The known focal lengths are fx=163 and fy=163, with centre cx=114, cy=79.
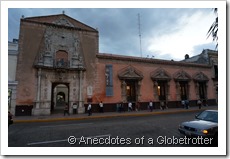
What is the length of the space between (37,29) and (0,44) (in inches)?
593

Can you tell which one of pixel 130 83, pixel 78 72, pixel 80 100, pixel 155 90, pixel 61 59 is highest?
pixel 61 59

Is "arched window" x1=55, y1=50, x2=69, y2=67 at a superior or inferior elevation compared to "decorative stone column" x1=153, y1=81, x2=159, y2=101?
superior

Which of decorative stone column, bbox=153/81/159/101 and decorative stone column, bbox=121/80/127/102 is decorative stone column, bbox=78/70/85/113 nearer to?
decorative stone column, bbox=121/80/127/102

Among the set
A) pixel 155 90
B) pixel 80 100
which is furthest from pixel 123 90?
pixel 80 100

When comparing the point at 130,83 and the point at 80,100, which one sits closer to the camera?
the point at 80,100

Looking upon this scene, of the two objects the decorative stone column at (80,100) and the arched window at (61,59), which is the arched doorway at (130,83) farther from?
the arched window at (61,59)

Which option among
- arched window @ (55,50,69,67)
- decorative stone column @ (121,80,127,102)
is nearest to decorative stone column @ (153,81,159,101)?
decorative stone column @ (121,80,127,102)

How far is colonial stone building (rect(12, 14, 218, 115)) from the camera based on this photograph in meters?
17.3

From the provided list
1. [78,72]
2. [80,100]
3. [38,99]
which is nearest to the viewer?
[38,99]

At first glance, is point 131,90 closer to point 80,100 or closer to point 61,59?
point 80,100

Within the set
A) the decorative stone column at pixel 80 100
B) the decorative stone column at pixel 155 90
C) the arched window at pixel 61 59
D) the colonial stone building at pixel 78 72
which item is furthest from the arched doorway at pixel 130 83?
the arched window at pixel 61 59

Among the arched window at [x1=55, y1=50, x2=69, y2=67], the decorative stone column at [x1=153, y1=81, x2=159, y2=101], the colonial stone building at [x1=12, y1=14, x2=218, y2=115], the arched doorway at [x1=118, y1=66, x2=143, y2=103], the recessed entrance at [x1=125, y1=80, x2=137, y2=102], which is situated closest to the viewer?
the colonial stone building at [x1=12, y1=14, x2=218, y2=115]

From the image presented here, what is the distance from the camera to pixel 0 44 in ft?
16.6

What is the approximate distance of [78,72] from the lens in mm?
19250
